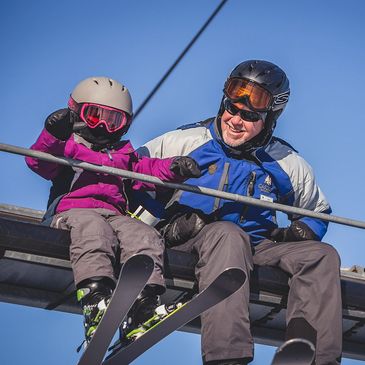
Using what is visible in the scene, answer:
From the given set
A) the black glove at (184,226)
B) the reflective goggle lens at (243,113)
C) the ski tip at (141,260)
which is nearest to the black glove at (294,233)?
the black glove at (184,226)

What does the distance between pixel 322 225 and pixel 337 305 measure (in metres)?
1.05

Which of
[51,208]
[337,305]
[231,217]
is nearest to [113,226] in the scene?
[51,208]

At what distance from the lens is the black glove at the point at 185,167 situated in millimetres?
6750

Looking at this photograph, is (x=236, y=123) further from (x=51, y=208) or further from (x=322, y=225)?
(x=51, y=208)

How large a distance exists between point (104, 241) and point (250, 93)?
1936mm

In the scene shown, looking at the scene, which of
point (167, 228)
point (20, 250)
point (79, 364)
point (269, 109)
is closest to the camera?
point (79, 364)

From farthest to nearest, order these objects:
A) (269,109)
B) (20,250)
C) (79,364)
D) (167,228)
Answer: (269,109), (167,228), (20,250), (79,364)

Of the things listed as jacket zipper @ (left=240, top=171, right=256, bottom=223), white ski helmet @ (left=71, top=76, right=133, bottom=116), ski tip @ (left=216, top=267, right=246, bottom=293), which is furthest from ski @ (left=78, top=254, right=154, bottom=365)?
white ski helmet @ (left=71, top=76, right=133, bottom=116)

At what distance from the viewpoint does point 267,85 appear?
7.67m

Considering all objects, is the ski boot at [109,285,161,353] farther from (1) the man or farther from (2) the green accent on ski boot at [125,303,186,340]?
(1) the man

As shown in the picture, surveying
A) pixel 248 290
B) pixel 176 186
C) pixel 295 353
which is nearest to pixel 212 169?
pixel 176 186

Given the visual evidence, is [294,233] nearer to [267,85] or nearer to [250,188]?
[250,188]

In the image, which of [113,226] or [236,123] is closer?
[113,226]

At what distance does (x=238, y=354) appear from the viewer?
5.98 m
